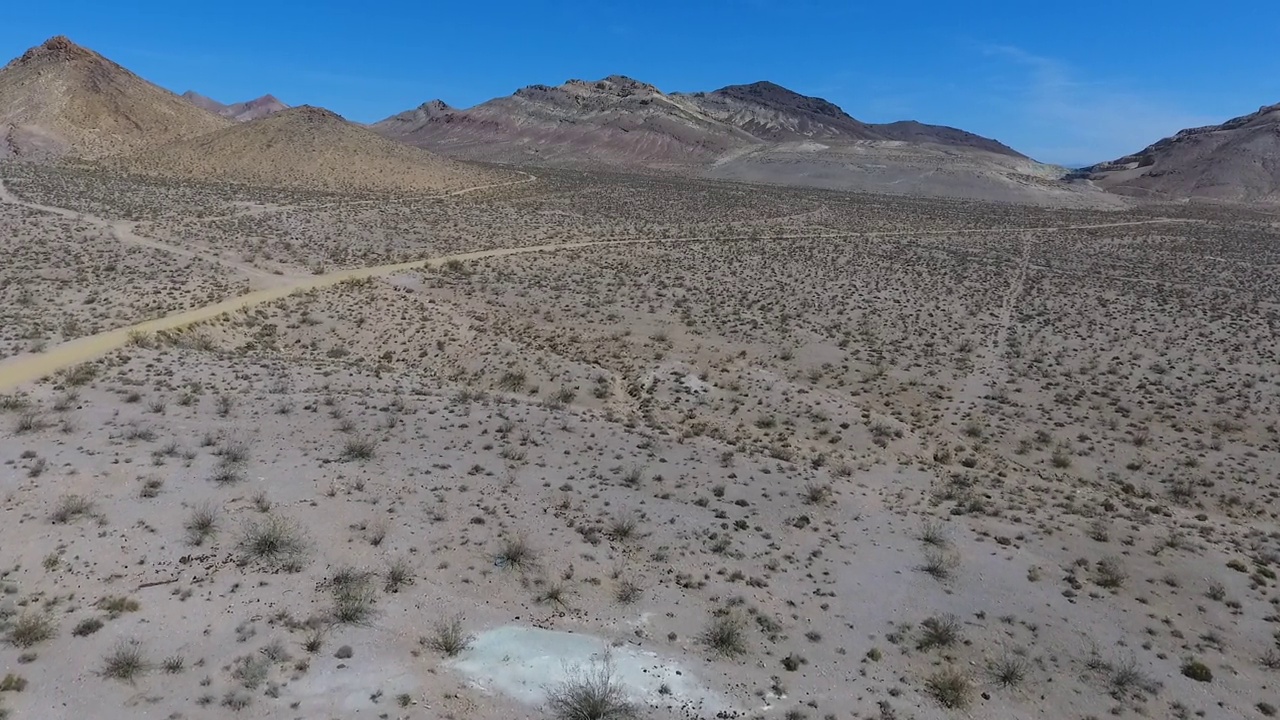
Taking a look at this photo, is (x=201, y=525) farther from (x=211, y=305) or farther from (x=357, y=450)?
(x=211, y=305)

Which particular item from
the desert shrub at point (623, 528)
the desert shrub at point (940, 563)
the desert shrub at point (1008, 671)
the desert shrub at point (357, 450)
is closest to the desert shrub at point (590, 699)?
the desert shrub at point (623, 528)

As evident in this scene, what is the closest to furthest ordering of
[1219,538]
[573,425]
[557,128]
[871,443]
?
1. [1219,538]
2. [573,425]
3. [871,443]
4. [557,128]

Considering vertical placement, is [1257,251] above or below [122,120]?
below

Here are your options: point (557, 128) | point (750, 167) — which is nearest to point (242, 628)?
point (750, 167)

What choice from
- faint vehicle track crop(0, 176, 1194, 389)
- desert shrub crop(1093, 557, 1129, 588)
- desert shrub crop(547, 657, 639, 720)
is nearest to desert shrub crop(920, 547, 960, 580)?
desert shrub crop(1093, 557, 1129, 588)

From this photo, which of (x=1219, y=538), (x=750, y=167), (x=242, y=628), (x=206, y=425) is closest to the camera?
(x=242, y=628)

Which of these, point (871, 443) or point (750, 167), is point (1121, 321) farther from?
point (750, 167)

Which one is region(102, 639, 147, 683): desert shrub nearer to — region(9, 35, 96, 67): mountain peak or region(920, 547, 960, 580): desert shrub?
region(920, 547, 960, 580): desert shrub

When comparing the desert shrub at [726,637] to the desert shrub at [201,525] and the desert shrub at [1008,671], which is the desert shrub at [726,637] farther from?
the desert shrub at [201,525]
